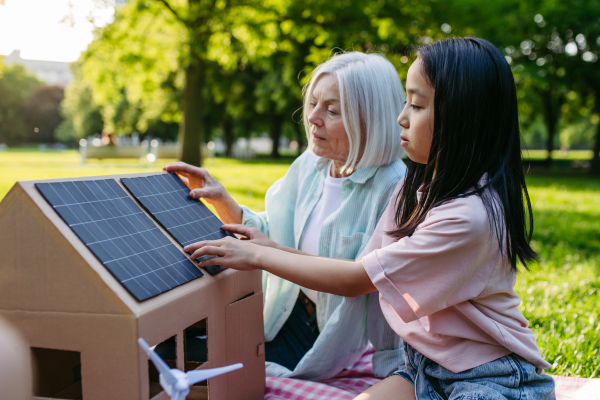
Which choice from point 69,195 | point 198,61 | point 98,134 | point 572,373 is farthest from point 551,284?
point 98,134

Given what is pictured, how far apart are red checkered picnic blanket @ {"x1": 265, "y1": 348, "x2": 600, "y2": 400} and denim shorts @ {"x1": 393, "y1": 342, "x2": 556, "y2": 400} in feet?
2.09

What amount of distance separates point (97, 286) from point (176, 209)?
65cm

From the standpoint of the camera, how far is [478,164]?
64.1 inches

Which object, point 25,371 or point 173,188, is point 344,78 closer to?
point 173,188

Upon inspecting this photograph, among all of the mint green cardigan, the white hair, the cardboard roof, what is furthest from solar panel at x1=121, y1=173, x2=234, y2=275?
the white hair

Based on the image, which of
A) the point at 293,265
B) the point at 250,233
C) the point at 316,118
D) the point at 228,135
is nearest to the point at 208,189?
the point at 250,233

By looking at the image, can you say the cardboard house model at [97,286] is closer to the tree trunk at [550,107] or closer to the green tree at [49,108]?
the tree trunk at [550,107]

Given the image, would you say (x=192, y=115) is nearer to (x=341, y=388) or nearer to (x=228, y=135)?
(x=341, y=388)

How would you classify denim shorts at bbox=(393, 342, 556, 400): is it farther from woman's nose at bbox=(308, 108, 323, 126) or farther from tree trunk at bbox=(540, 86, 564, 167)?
tree trunk at bbox=(540, 86, 564, 167)

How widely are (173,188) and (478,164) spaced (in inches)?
50.2

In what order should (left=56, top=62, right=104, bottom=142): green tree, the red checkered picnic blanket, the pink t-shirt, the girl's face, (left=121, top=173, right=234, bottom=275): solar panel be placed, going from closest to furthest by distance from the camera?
the pink t-shirt < the girl's face < (left=121, top=173, right=234, bottom=275): solar panel < the red checkered picnic blanket < (left=56, top=62, right=104, bottom=142): green tree

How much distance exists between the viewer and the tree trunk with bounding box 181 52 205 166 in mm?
13953

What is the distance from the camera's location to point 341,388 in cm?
245

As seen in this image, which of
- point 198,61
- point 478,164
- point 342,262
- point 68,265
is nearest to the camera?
point 68,265
